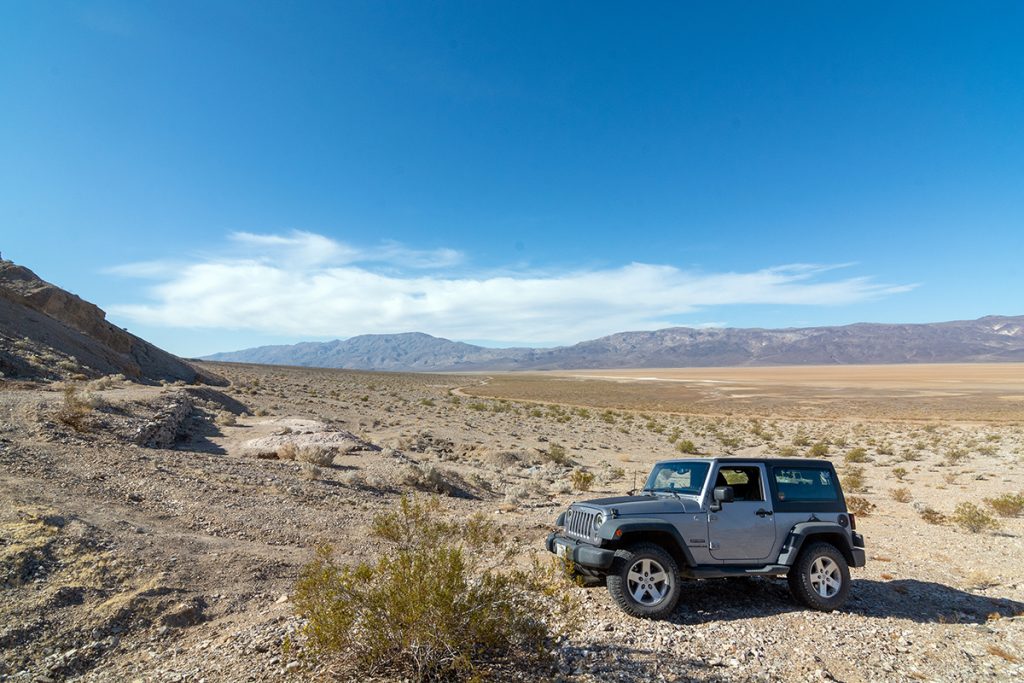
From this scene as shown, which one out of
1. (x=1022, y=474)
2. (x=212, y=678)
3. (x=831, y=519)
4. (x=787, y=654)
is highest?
(x=831, y=519)

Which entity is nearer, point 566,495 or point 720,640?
point 720,640

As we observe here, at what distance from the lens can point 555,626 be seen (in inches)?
255

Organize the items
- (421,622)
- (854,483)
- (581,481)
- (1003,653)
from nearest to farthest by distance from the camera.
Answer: (421,622)
(1003,653)
(581,481)
(854,483)

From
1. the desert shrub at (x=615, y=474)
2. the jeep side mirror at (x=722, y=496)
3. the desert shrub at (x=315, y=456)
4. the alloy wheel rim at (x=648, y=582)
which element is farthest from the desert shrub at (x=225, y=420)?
the jeep side mirror at (x=722, y=496)

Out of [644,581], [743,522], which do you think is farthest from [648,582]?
[743,522]

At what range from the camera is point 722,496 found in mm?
6906

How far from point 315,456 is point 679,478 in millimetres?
10900

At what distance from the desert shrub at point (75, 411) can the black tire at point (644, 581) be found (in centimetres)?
1251

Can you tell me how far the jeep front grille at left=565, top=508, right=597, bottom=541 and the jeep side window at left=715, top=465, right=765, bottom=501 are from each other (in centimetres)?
170

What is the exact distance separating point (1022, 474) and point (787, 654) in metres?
21.4

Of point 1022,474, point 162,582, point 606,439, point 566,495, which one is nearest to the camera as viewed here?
point 162,582

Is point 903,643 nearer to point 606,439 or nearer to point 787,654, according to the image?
point 787,654

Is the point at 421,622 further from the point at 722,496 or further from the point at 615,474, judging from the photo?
the point at 615,474

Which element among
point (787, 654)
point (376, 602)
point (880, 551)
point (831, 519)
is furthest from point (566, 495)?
Result: point (376, 602)
